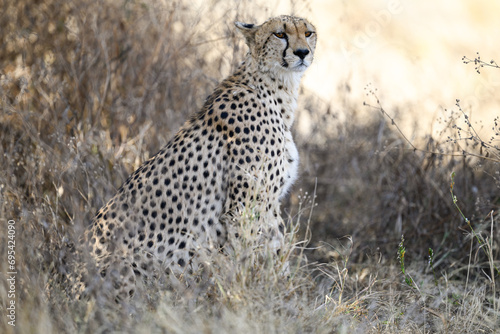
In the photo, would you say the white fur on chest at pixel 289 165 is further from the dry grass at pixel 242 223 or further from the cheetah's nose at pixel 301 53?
the cheetah's nose at pixel 301 53

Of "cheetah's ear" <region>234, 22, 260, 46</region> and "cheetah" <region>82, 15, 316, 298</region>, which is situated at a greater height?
"cheetah's ear" <region>234, 22, 260, 46</region>

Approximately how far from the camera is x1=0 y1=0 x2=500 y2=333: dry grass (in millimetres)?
2227

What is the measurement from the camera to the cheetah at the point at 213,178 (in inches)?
98.7

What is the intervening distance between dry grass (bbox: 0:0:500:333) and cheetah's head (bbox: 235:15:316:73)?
675 millimetres

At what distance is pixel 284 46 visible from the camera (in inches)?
110

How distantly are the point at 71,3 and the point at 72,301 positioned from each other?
7.91 ft

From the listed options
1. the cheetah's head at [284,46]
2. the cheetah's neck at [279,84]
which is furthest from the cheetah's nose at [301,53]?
the cheetah's neck at [279,84]

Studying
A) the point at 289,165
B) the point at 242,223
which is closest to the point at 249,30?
the point at 289,165

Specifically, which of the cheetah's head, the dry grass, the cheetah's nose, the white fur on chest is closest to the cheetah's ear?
the cheetah's head

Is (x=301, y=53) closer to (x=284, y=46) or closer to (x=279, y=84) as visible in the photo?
(x=284, y=46)

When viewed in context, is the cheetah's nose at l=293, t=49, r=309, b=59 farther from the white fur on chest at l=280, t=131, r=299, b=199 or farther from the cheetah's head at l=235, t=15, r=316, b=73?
the white fur on chest at l=280, t=131, r=299, b=199

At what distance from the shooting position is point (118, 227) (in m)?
2.52

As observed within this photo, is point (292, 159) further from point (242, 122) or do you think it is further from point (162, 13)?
point (162, 13)

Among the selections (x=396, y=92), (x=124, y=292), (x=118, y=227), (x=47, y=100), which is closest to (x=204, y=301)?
(x=124, y=292)
